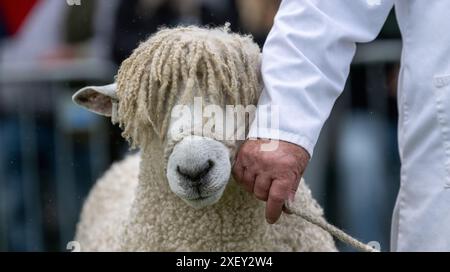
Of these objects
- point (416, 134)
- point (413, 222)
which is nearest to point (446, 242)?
point (413, 222)

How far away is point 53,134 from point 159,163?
307 centimetres

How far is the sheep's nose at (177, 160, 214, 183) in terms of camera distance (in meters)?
2.95

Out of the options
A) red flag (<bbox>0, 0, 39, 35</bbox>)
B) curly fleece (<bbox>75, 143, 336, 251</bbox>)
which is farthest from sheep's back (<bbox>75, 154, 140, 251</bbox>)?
red flag (<bbox>0, 0, 39, 35</bbox>)

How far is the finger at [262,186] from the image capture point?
3014mm

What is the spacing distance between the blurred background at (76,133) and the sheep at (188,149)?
7.92 ft

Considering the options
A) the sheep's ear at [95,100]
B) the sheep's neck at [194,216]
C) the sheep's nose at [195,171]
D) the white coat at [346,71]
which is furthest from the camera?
the sheep's ear at [95,100]

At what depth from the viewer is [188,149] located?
2961 millimetres

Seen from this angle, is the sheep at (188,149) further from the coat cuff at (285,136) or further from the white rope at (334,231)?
the white rope at (334,231)

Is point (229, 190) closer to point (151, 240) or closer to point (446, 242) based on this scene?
point (151, 240)

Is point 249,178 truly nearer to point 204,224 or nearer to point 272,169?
point 272,169

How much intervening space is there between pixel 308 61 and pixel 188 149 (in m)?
0.45

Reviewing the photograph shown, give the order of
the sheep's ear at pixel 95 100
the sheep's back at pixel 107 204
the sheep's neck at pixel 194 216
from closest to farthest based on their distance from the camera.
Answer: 1. the sheep's neck at pixel 194 216
2. the sheep's ear at pixel 95 100
3. the sheep's back at pixel 107 204

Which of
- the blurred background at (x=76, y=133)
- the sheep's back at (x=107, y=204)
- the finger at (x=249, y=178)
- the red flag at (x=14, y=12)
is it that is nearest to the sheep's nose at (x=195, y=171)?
the finger at (x=249, y=178)

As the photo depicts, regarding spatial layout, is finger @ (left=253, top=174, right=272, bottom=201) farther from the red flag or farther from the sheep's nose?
the red flag
